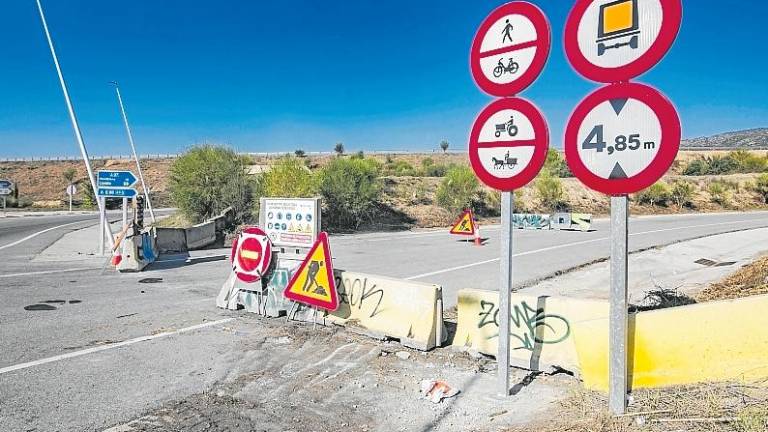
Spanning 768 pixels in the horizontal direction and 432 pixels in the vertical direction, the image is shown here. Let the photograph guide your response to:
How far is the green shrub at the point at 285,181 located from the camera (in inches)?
967

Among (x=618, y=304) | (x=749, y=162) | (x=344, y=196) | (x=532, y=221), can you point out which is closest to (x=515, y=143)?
(x=618, y=304)

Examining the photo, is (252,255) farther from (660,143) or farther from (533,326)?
(660,143)

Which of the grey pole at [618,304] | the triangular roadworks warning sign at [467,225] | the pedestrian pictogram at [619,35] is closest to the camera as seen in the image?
the pedestrian pictogram at [619,35]

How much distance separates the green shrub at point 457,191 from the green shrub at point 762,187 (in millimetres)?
39771

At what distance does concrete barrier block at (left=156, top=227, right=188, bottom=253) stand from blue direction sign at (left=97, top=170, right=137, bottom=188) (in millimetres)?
1618

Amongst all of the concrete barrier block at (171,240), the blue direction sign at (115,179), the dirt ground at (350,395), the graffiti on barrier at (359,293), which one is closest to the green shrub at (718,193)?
the concrete barrier block at (171,240)

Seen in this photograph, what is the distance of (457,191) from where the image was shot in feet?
112

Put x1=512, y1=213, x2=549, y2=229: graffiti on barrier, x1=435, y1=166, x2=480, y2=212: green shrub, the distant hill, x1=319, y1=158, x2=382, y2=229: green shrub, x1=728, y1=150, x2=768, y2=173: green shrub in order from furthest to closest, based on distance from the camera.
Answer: the distant hill < x1=728, y1=150, x2=768, y2=173: green shrub < x1=435, y1=166, x2=480, y2=212: green shrub < x1=512, y1=213, x2=549, y2=229: graffiti on barrier < x1=319, y1=158, x2=382, y2=229: green shrub

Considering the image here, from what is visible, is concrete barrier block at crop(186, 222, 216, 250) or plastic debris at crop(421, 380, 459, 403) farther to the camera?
concrete barrier block at crop(186, 222, 216, 250)

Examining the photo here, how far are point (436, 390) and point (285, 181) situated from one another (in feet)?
69.4

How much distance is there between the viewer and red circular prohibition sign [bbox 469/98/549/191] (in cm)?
412

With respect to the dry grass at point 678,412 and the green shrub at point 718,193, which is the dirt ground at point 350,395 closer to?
the dry grass at point 678,412

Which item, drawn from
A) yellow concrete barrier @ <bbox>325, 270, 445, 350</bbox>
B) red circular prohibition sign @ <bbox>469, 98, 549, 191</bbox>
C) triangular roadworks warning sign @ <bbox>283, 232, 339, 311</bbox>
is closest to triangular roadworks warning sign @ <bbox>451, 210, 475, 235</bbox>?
yellow concrete barrier @ <bbox>325, 270, 445, 350</bbox>

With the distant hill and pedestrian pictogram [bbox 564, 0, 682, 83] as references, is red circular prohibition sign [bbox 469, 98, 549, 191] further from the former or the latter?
the distant hill
